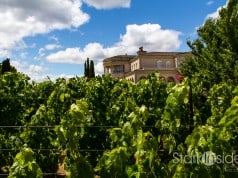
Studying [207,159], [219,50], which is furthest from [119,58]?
[207,159]

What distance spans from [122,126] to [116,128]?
1.31 meters

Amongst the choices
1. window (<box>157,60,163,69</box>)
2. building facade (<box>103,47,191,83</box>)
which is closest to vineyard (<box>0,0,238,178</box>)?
building facade (<box>103,47,191,83</box>)

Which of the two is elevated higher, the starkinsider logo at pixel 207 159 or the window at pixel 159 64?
the window at pixel 159 64

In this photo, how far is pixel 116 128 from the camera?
10.4 ft

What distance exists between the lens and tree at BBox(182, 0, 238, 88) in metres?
19.2

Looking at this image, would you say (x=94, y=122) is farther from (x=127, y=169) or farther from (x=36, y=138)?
(x=127, y=169)

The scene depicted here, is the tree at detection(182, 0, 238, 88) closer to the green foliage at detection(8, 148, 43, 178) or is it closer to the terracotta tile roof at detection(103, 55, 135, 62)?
the green foliage at detection(8, 148, 43, 178)

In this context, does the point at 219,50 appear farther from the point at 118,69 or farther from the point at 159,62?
the point at 118,69

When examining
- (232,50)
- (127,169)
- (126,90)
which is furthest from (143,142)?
(232,50)

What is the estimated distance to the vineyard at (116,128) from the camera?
9.32 ft

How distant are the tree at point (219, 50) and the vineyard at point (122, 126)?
6 centimetres

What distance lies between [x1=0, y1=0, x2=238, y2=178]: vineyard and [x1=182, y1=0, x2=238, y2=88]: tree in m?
0.06

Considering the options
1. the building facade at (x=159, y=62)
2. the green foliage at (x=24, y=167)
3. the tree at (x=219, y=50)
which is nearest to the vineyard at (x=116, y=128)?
the green foliage at (x=24, y=167)

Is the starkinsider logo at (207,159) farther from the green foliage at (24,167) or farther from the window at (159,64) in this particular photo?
the window at (159,64)
